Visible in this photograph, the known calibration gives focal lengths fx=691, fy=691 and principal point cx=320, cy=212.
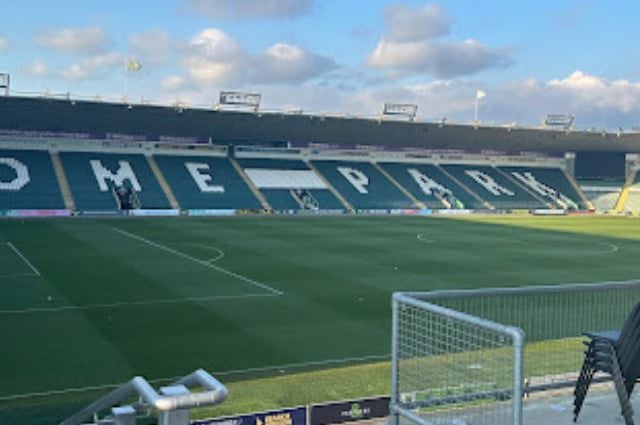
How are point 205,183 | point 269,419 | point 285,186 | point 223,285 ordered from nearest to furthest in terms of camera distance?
point 269,419 < point 223,285 < point 205,183 < point 285,186

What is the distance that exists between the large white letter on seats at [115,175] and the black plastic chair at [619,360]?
54.1 m

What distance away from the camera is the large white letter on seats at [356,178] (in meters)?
68.9

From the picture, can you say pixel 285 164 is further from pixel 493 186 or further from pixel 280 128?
pixel 493 186

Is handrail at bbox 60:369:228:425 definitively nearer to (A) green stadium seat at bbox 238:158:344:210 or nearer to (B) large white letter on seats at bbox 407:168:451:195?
(A) green stadium seat at bbox 238:158:344:210

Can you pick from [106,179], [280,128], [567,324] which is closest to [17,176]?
[106,179]

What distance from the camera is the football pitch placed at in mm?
15594

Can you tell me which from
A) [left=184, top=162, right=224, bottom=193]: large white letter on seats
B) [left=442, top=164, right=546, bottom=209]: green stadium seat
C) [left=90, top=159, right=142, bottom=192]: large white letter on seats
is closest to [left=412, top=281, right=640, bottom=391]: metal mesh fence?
[left=90, top=159, right=142, bottom=192]: large white letter on seats

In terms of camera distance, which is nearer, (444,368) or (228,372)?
(444,368)

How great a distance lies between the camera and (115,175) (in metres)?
60.0

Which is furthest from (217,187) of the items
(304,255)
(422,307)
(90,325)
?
(422,307)

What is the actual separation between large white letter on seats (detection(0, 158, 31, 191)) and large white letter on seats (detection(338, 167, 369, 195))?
30.3m

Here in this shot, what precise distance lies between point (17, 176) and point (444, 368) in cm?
5535

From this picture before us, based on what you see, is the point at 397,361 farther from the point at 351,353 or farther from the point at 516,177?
the point at 516,177

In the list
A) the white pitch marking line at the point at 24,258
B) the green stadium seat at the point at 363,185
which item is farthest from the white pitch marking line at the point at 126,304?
the green stadium seat at the point at 363,185
